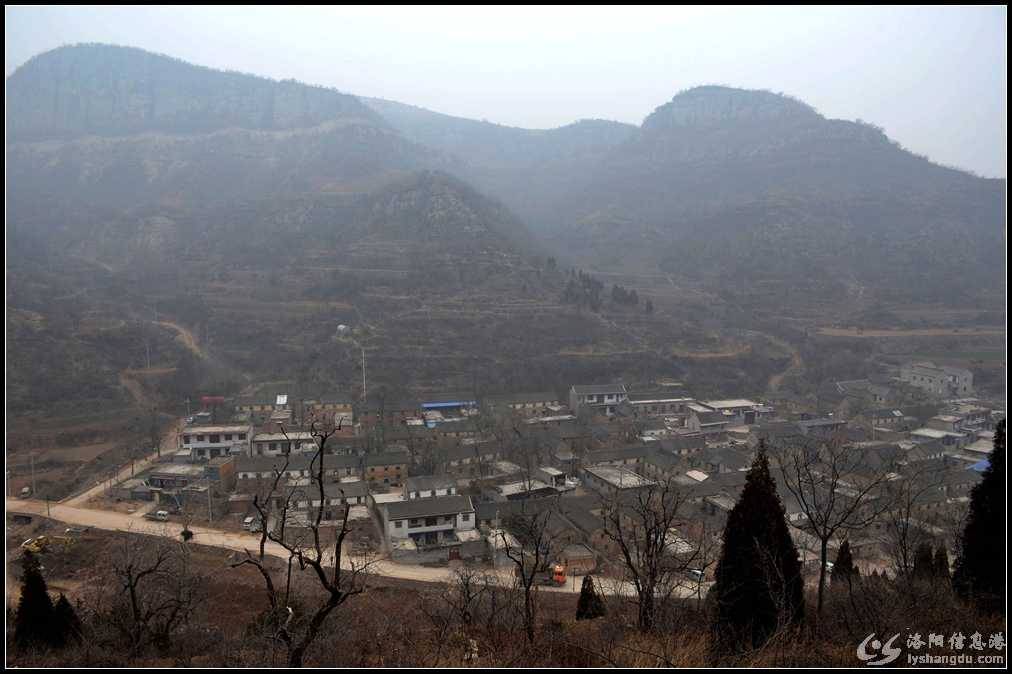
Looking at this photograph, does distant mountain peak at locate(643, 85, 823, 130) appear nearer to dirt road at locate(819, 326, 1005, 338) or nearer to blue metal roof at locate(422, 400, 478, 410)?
dirt road at locate(819, 326, 1005, 338)

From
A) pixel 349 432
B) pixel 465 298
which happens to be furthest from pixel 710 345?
pixel 349 432

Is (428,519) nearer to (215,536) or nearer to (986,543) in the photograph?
(215,536)

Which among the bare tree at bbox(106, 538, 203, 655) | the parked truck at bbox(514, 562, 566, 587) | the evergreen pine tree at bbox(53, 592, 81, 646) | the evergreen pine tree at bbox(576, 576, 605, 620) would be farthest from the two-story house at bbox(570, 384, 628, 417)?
the evergreen pine tree at bbox(53, 592, 81, 646)

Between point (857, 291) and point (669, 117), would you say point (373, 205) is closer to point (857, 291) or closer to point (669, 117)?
point (857, 291)

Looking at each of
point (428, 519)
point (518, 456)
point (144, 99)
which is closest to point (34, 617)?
point (428, 519)

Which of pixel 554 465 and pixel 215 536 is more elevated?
pixel 554 465
